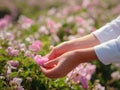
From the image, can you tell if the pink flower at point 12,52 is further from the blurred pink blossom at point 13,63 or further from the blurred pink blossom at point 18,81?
the blurred pink blossom at point 18,81

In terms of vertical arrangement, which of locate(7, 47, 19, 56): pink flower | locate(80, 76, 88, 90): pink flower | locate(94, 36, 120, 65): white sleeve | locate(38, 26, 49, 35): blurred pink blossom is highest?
locate(38, 26, 49, 35): blurred pink blossom

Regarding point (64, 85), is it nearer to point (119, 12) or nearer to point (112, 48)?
point (112, 48)

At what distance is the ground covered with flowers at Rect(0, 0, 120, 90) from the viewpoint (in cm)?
312

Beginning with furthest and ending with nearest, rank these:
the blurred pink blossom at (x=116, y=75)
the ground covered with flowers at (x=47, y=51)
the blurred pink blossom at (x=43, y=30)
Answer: the blurred pink blossom at (x=43, y=30), the blurred pink blossom at (x=116, y=75), the ground covered with flowers at (x=47, y=51)

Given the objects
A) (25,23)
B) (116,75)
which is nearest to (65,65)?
(116,75)

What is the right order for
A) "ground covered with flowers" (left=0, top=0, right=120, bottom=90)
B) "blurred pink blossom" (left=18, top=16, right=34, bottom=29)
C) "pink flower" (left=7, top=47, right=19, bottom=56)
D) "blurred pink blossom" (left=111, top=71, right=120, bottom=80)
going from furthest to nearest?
"blurred pink blossom" (left=18, top=16, right=34, bottom=29) < "blurred pink blossom" (left=111, top=71, right=120, bottom=80) < "pink flower" (left=7, top=47, right=19, bottom=56) < "ground covered with flowers" (left=0, top=0, right=120, bottom=90)

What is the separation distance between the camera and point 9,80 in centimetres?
307

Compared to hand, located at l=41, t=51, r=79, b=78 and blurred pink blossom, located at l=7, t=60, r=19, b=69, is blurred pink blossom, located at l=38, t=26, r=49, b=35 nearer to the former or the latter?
blurred pink blossom, located at l=7, t=60, r=19, b=69

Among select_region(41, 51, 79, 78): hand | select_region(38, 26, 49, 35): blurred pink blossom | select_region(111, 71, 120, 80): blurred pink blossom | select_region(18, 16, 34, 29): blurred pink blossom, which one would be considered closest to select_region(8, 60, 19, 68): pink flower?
select_region(41, 51, 79, 78): hand

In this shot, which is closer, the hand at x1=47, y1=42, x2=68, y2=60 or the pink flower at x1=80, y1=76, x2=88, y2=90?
the hand at x1=47, y1=42, x2=68, y2=60

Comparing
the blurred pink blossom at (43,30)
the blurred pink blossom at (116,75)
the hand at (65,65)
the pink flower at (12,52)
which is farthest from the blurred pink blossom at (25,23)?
the hand at (65,65)

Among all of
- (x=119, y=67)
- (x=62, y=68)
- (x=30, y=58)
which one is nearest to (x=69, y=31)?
(x=119, y=67)

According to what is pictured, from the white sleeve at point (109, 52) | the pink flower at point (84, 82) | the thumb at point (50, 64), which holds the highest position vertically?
the thumb at point (50, 64)

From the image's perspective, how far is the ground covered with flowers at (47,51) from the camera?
10.2 ft
